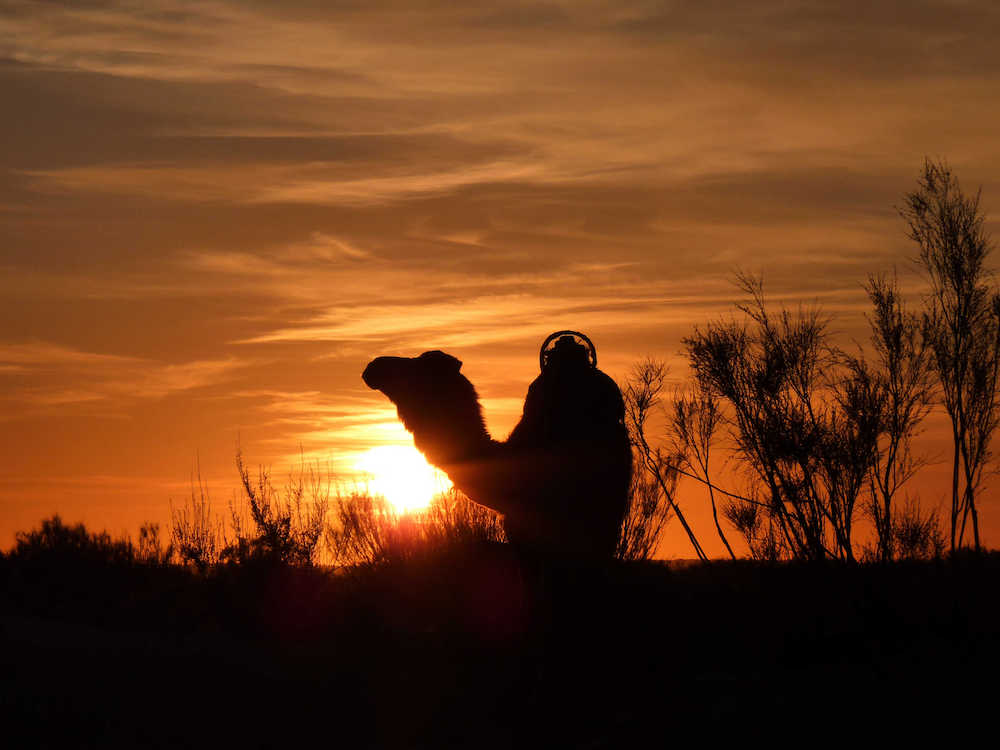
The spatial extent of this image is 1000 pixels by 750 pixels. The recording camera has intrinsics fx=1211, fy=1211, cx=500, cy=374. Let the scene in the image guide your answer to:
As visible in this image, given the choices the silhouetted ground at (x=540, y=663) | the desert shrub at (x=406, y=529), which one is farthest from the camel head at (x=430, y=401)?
the desert shrub at (x=406, y=529)

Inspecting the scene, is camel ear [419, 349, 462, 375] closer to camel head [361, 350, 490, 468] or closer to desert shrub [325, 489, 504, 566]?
camel head [361, 350, 490, 468]

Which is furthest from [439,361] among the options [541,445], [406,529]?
[406,529]

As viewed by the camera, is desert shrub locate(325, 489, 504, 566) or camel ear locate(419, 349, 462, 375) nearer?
camel ear locate(419, 349, 462, 375)

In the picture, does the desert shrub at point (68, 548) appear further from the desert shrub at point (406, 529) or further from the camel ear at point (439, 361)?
the camel ear at point (439, 361)

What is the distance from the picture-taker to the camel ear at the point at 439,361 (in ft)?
25.2

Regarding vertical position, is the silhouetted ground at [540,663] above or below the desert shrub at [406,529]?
below

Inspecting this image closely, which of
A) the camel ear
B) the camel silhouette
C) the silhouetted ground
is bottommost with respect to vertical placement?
the silhouetted ground

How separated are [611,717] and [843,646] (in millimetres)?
4023

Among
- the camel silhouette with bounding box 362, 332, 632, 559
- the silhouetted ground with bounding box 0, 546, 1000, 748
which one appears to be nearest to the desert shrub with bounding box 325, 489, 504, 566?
the silhouetted ground with bounding box 0, 546, 1000, 748

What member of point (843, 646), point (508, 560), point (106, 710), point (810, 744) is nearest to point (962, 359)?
point (843, 646)

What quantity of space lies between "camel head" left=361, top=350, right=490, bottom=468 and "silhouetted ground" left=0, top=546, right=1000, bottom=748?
182 cm

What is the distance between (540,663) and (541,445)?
3.04 meters

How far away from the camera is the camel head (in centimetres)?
762

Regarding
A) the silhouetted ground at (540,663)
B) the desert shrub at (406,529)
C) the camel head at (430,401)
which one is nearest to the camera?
the camel head at (430,401)
